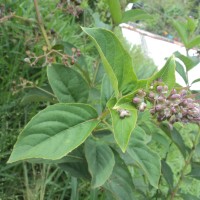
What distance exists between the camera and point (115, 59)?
0.85 meters

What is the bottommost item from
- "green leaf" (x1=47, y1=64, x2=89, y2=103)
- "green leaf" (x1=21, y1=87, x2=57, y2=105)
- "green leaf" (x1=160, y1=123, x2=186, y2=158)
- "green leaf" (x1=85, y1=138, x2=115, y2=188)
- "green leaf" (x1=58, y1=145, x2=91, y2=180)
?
"green leaf" (x1=160, y1=123, x2=186, y2=158)

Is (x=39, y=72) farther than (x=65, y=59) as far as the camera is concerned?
Yes

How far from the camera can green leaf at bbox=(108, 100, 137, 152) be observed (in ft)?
2.62

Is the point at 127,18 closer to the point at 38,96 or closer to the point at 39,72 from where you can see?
the point at 38,96

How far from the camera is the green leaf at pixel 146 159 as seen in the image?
974mm

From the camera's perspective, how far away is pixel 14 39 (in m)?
2.04

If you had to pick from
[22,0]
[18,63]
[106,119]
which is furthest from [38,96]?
[22,0]

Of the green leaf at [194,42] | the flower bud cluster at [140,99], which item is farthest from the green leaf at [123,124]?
the green leaf at [194,42]

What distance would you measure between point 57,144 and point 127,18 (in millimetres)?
→ 590

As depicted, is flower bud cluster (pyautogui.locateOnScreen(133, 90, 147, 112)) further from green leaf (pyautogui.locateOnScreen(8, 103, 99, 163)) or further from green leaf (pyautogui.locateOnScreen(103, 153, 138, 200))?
green leaf (pyautogui.locateOnScreen(103, 153, 138, 200))

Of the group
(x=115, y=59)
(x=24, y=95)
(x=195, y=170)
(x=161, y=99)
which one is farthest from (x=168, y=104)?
(x=24, y=95)

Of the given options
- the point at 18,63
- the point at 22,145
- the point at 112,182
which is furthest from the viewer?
the point at 18,63

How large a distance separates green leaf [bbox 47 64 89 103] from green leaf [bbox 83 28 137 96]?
0.74ft

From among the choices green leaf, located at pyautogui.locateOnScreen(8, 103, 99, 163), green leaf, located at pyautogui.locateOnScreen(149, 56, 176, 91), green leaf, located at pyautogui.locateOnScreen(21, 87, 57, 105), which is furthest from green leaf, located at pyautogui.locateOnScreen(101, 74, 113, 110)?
green leaf, located at pyautogui.locateOnScreen(21, 87, 57, 105)
